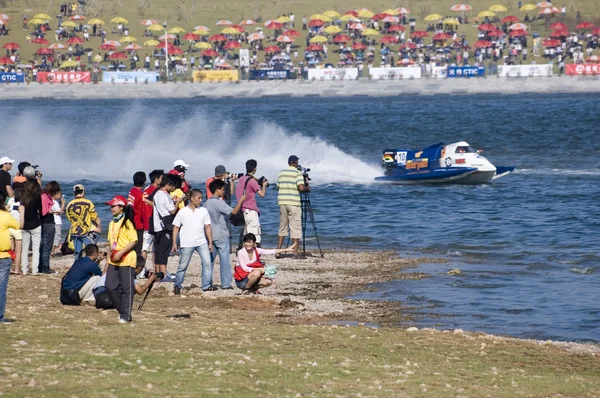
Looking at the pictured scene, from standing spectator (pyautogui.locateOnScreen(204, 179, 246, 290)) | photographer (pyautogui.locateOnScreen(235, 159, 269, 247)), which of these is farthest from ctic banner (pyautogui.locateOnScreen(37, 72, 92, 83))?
standing spectator (pyautogui.locateOnScreen(204, 179, 246, 290))

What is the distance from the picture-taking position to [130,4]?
119500mm

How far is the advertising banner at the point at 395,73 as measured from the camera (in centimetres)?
9312

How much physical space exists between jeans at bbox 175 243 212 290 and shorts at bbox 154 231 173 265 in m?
0.52

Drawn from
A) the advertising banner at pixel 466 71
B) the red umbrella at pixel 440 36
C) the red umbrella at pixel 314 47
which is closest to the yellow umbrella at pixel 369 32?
the red umbrella at pixel 314 47

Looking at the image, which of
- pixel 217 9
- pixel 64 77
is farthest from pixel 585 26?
pixel 64 77

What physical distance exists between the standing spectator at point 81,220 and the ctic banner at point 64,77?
77.9 metres

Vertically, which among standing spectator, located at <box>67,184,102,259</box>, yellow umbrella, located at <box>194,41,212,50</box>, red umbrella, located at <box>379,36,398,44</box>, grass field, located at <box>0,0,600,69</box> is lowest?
standing spectator, located at <box>67,184,102,259</box>

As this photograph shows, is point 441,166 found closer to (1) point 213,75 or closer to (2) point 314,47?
(2) point 314,47

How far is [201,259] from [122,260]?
3633 millimetres

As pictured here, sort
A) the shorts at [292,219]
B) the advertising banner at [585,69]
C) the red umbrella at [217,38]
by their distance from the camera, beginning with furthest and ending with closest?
the red umbrella at [217,38], the advertising banner at [585,69], the shorts at [292,219]

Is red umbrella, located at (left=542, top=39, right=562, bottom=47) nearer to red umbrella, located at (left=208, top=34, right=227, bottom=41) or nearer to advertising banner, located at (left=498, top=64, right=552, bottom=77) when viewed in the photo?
advertising banner, located at (left=498, top=64, right=552, bottom=77)

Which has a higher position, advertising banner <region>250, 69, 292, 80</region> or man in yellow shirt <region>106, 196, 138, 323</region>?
advertising banner <region>250, 69, 292, 80</region>

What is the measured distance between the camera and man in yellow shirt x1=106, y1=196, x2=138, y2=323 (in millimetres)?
13406

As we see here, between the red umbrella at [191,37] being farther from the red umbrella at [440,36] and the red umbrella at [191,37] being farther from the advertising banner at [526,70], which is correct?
the advertising banner at [526,70]
